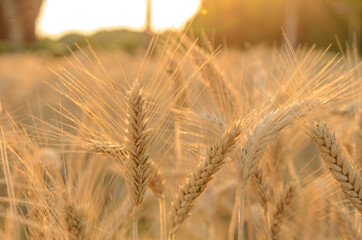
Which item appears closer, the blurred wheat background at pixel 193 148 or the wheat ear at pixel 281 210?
the blurred wheat background at pixel 193 148

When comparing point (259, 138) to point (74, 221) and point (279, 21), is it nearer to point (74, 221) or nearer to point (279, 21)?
point (74, 221)

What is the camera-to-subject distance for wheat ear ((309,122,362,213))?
0.84m

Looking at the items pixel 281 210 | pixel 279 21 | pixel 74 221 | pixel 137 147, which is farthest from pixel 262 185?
pixel 279 21

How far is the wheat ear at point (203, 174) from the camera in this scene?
0.87 metres

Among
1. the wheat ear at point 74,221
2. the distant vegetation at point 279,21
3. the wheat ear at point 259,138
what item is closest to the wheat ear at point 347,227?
the wheat ear at point 259,138

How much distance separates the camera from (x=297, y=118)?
896 mm

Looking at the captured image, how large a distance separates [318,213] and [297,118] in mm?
668

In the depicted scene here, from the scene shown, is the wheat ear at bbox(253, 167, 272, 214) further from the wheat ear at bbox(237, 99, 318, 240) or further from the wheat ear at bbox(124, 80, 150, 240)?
the wheat ear at bbox(124, 80, 150, 240)

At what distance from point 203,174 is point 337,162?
303 millimetres

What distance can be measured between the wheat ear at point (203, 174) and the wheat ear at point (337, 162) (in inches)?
7.0

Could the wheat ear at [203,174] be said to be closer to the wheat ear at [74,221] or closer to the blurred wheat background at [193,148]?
the blurred wheat background at [193,148]

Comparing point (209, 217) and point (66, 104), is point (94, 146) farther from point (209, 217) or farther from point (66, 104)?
point (66, 104)

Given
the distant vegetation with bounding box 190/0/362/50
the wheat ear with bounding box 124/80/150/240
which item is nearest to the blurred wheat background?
the wheat ear with bounding box 124/80/150/240

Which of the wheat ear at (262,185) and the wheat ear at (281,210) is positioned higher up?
the wheat ear at (262,185)
